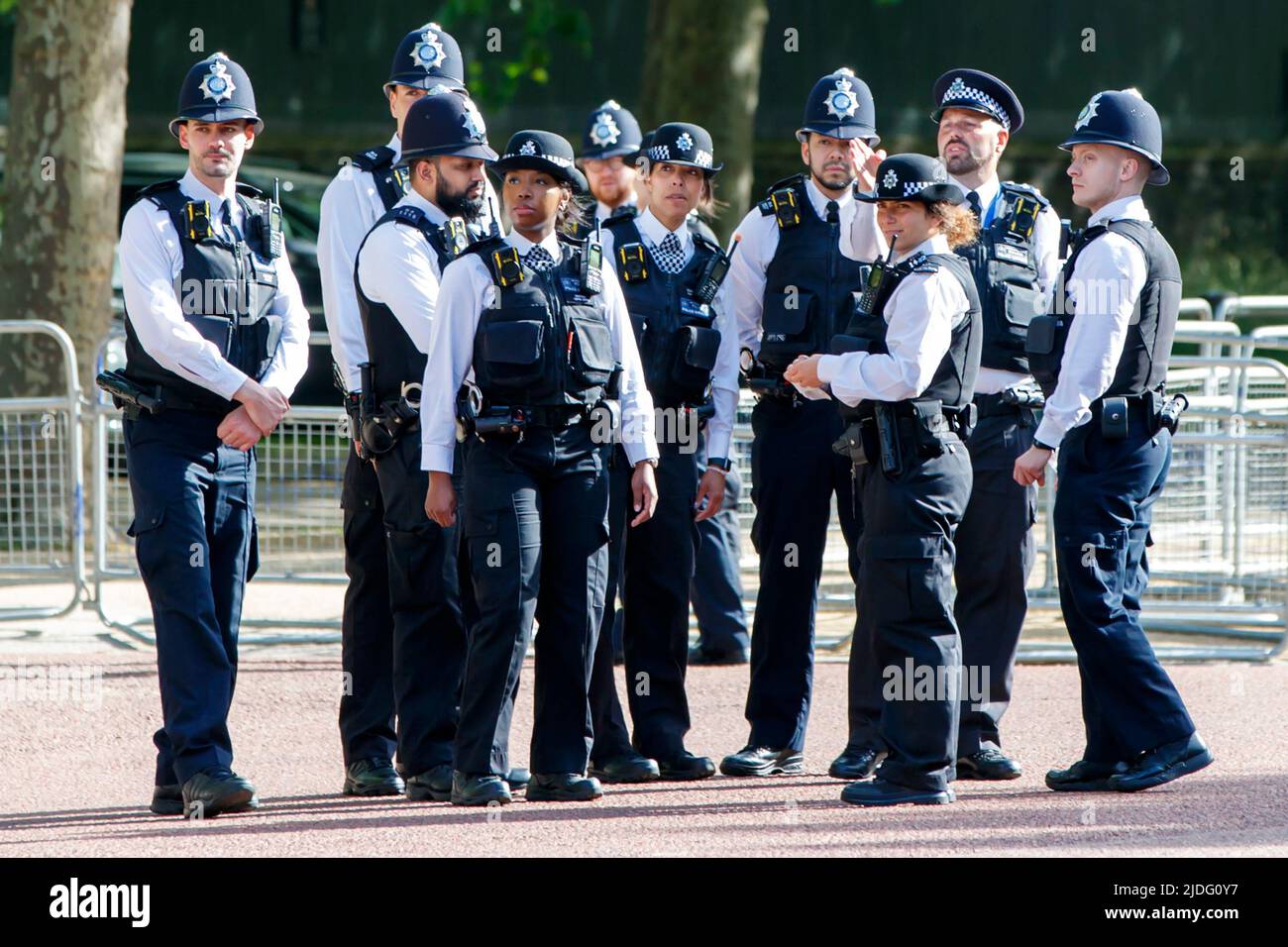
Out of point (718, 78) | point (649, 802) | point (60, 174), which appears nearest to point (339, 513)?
point (60, 174)

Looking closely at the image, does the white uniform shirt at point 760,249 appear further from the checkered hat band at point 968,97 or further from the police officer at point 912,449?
the police officer at point 912,449

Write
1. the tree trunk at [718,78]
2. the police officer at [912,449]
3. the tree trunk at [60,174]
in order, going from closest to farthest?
the police officer at [912,449] < the tree trunk at [60,174] < the tree trunk at [718,78]

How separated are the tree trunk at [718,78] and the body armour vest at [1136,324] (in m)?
7.75

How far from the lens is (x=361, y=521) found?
686 centimetres

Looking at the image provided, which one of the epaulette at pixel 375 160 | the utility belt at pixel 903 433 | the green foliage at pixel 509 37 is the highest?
the green foliage at pixel 509 37

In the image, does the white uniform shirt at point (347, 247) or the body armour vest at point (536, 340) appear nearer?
the body armour vest at point (536, 340)

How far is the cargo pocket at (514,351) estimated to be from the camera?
6.16 meters

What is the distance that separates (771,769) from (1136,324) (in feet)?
6.74

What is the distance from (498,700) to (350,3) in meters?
18.2

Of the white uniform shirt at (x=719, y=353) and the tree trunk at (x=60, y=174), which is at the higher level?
the tree trunk at (x=60, y=174)

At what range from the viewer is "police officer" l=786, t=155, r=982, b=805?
247 inches

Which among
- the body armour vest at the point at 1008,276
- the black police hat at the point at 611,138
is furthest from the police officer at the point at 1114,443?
the black police hat at the point at 611,138

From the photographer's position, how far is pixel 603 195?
31.3ft
